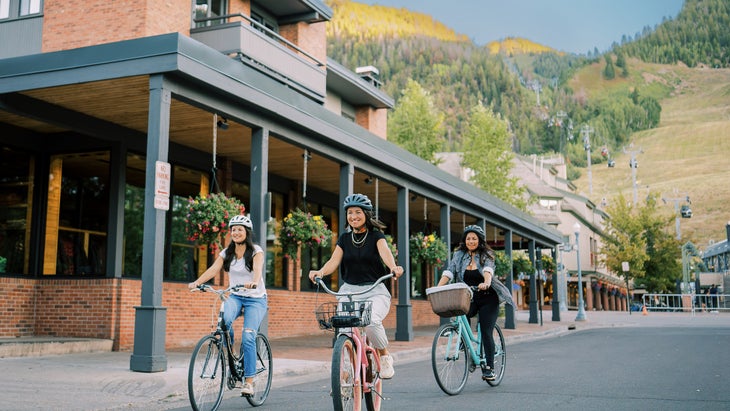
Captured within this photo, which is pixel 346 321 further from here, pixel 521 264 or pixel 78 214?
pixel 521 264

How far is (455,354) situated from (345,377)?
8.93ft

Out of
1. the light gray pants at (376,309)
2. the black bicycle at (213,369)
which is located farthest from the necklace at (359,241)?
the black bicycle at (213,369)

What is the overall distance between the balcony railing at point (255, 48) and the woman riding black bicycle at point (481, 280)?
8934 millimetres

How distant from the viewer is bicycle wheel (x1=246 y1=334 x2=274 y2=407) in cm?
765

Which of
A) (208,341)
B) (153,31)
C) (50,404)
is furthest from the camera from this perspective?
(153,31)

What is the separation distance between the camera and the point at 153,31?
1536 cm

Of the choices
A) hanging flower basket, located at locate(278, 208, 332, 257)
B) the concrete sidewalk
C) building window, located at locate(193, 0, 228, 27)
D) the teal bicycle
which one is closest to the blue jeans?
the concrete sidewalk

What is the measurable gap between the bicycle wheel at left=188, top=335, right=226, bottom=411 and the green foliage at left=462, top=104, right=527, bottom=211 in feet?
124

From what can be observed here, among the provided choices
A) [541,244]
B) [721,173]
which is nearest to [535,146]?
[721,173]

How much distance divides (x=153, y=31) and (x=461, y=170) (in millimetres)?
52733

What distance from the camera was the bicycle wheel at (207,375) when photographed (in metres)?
6.71

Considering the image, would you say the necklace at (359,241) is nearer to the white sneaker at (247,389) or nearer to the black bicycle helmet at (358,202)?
the black bicycle helmet at (358,202)

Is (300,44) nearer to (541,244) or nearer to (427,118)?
(541,244)

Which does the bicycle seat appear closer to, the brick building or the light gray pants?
the light gray pants
